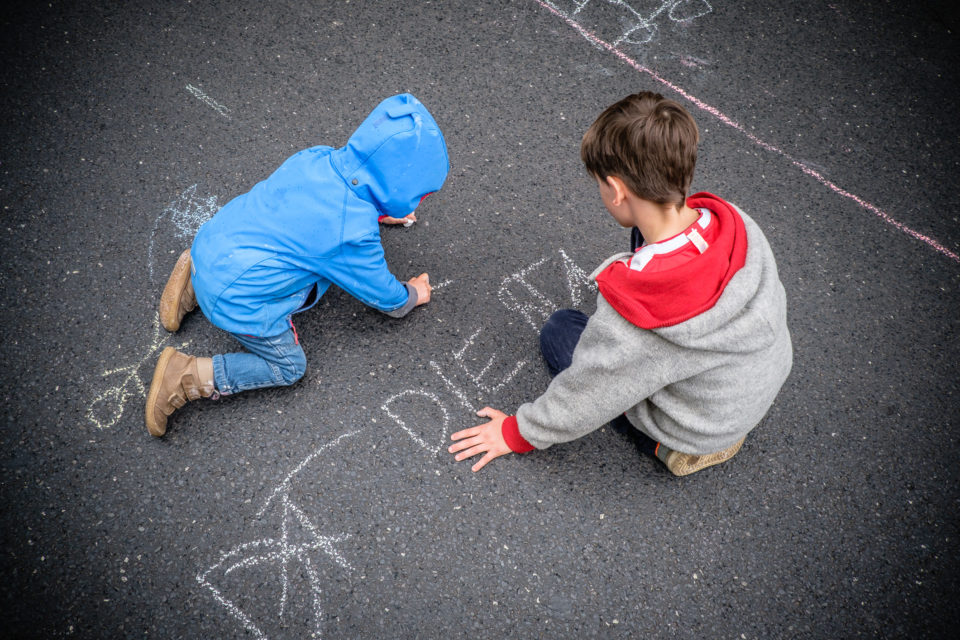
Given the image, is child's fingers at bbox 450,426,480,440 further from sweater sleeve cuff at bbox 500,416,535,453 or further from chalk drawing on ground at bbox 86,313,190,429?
chalk drawing on ground at bbox 86,313,190,429

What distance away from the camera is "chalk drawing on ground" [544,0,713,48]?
10.5 feet

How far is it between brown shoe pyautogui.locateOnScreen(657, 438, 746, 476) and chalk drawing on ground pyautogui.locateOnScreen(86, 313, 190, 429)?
1.91 meters

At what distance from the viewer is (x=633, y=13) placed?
325 cm

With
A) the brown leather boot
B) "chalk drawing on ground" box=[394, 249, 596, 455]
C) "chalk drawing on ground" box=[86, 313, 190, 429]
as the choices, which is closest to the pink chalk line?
"chalk drawing on ground" box=[394, 249, 596, 455]

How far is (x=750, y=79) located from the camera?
10.2 ft

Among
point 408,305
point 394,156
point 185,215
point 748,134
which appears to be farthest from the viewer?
point 748,134

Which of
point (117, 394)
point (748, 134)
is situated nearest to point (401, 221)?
point (117, 394)

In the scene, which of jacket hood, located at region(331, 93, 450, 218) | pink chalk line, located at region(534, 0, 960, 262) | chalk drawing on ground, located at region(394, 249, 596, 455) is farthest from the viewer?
pink chalk line, located at region(534, 0, 960, 262)

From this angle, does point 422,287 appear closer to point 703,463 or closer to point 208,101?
point 703,463

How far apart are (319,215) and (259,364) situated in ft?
2.05

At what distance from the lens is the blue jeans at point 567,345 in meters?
2.12

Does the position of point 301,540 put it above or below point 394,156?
below

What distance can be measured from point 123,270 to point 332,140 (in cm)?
108

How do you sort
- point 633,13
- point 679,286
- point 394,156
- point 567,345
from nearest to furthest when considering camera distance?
point 679,286, point 394,156, point 567,345, point 633,13
